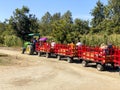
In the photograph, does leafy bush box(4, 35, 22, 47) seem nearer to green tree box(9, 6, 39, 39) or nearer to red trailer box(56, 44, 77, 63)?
green tree box(9, 6, 39, 39)

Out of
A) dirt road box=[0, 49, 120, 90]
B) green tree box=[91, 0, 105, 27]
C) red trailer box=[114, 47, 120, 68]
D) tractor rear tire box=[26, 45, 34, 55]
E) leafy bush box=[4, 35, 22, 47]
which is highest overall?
green tree box=[91, 0, 105, 27]

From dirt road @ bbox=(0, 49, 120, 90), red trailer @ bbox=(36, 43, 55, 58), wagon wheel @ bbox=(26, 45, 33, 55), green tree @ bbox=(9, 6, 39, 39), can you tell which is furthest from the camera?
green tree @ bbox=(9, 6, 39, 39)

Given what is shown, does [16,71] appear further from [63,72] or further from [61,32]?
[61,32]

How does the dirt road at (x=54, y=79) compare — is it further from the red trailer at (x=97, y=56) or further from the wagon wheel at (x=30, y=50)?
the wagon wheel at (x=30, y=50)

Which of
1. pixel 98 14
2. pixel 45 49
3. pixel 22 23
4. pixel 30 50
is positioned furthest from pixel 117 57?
pixel 98 14

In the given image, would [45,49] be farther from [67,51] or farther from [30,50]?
[67,51]

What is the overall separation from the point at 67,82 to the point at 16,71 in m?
4.55

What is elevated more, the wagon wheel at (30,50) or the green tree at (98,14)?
the green tree at (98,14)

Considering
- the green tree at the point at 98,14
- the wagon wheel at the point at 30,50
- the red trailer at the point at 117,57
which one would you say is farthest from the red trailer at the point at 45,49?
the green tree at the point at 98,14

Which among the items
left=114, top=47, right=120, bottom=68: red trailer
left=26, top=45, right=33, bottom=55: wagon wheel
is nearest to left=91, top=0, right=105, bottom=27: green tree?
left=26, top=45, right=33, bottom=55: wagon wheel

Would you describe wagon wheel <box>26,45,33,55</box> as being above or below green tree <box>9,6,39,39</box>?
below

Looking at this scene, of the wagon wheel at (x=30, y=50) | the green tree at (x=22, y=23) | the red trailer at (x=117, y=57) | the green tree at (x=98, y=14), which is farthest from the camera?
the green tree at (x=98, y=14)

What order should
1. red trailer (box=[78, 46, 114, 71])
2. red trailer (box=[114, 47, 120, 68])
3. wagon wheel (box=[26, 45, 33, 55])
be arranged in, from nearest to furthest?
red trailer (box=[114, 47, 120, 68]) → red trailer (box=[78, 46, 114, 71]) → wagon wheel (box=[26, 45, 33, 55])

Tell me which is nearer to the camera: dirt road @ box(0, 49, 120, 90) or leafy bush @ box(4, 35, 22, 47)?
dirt road @ box(0, 49, 120, 90)
